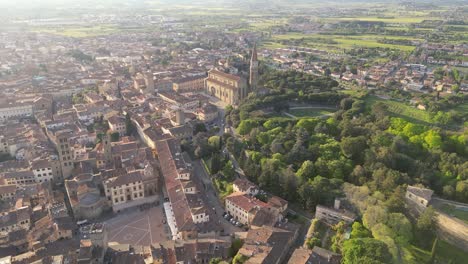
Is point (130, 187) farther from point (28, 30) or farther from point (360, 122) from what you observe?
point (28, 30)

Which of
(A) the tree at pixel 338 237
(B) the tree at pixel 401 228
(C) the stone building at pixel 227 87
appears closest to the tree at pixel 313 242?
(A) the tree at pixel 338 237

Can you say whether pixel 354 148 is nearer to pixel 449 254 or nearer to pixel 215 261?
pixel 449 254

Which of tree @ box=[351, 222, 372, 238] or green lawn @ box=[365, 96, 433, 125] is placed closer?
tree @ box=[351, 222, 372, 238]

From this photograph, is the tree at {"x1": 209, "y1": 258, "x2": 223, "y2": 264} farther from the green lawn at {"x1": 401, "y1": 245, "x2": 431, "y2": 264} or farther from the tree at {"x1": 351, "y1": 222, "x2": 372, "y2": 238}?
the green lawn at {"x1": 401, "y1": 245, "x2": 431, "y2": 264}

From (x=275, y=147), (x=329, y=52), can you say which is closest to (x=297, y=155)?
(x=275, y=147)

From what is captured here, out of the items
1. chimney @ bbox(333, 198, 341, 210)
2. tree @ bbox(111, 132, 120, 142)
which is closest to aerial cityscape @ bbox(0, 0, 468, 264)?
chimney @ bbox(333, 198, 341, 210)

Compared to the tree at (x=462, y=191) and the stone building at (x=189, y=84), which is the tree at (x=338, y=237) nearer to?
the tree at (x=462, y=191)

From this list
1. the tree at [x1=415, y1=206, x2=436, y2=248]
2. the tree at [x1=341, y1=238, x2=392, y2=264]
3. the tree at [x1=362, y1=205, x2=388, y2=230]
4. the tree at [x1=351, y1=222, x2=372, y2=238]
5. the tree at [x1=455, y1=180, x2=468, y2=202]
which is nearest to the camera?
the tree at [x1=341, y1=238, x2=392, y2=264]
